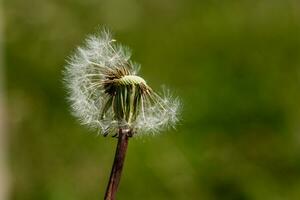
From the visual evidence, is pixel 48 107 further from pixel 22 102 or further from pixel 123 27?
pixel 123 27

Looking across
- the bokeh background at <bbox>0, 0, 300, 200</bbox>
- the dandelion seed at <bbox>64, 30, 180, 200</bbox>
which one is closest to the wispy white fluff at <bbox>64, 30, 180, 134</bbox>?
the dandelion seed at <bbox>64, 30, 180, 200</bbox>

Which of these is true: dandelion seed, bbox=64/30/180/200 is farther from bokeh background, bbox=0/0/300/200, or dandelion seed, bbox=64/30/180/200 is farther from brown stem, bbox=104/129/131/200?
bokeh background, bbox=0/0/300/200

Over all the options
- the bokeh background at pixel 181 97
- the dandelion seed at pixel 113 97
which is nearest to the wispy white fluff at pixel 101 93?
the dandelion seed at pixel 113 97

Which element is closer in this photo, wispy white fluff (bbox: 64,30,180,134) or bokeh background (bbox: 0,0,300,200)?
wispy white fluff (bbox: 64,30,180,134)

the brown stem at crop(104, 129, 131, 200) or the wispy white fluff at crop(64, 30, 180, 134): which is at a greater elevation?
the wispy white fluff at crop(64, 30, 180, 134)

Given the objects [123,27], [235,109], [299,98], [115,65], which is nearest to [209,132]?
[235,109]

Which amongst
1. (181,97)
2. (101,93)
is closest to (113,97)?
(101,93)
